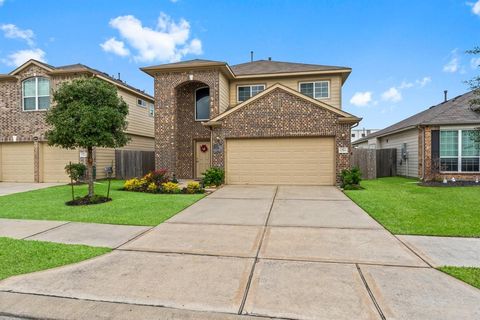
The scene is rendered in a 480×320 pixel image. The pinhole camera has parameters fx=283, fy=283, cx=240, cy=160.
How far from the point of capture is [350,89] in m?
18.0

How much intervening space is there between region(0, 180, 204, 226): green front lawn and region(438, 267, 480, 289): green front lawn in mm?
5542

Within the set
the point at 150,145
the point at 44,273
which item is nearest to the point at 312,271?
the point at 44,273

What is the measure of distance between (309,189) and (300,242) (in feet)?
22.4

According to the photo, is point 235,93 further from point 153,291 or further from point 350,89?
point 153,291

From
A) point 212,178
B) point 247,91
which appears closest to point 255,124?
point 212,178

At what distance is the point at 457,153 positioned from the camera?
46.1ft

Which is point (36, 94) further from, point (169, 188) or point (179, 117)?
point (169, 188)

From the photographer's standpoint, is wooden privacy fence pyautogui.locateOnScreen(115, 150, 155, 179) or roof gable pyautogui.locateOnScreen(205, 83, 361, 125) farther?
wooden privacy fence pyautogui.locateOnScreen(115, 150, 155, 179)

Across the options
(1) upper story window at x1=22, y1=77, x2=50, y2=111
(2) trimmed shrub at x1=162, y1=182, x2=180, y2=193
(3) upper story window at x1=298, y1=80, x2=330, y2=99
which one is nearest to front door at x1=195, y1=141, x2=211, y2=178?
(2) trimmed shrub at x1=162, y1=182, x2=180, y2=193

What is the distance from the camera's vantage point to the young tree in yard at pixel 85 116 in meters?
9.02

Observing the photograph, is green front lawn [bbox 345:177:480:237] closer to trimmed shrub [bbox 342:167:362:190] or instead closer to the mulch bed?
trimmed shrub [bbox 342:167:362:190]

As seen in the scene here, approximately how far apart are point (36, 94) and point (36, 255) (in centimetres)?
1418

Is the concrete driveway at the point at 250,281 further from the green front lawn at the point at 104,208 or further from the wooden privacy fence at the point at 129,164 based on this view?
the wooden privacy fence at the point at 129,164

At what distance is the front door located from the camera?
16109mm
